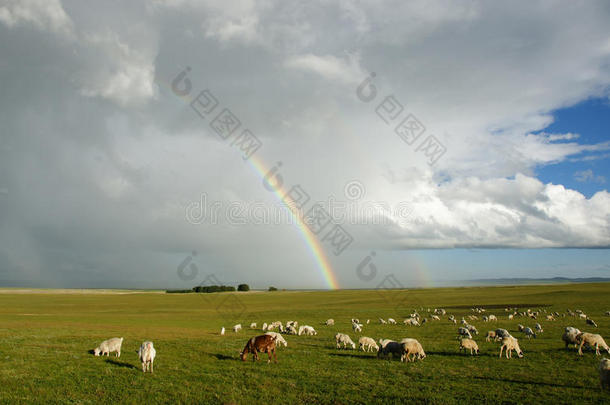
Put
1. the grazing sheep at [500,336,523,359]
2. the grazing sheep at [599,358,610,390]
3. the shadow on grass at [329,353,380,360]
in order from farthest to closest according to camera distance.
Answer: the shadow on grass at [329,353,380,360]
the grazing sheep at [500,336,523,359]
the grazing sheep at [599,358,610,390]

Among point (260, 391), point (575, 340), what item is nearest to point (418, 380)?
point (260, 391)

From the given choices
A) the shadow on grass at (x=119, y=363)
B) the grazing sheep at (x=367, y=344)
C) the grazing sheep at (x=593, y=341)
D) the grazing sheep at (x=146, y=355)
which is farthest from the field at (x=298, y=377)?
the grazing sheep at (x=593, y=341)

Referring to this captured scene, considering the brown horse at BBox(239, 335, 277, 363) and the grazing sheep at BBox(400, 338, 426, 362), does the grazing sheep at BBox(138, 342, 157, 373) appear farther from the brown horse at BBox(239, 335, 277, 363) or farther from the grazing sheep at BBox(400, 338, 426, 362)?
the grazing sheep at BBox(400, 338, 426, 362)

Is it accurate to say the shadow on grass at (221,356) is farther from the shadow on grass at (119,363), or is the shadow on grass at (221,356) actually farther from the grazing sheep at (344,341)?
the grazing sheep at (344,341)

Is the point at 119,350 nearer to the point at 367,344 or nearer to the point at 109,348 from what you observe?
the point at 109,348

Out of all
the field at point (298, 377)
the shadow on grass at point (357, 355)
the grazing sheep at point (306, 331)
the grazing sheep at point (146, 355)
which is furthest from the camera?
the grazing sheep at point (306, 331)

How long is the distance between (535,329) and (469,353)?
17.7m

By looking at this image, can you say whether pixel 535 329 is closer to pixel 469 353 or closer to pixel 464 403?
pixel 469 353

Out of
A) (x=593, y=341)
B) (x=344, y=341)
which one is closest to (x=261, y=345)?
(x=344, y=341)

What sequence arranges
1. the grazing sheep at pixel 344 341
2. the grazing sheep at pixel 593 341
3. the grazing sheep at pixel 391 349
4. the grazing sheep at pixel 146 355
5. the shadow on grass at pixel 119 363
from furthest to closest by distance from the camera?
the grazing sheep at pixel 344 341 → the grazing sheep at pixel 593 341 → the grazing sheep at pixel 391 349 → the shadow on grass at pixel 119 363 → the grazing sheep at pixel 146 355

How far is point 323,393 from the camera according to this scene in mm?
14773

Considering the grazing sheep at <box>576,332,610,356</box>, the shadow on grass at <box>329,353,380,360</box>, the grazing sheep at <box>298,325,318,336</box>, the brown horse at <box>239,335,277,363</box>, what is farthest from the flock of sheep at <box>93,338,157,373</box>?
the grazing sheep at <box>576,332,610,356</box>

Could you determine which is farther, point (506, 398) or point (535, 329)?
point (535, 329)

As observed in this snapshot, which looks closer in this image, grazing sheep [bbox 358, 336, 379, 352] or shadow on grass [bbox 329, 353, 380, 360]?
shadow on grass [bbox 329, 353, 380, 360]
